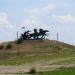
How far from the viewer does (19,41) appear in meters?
104

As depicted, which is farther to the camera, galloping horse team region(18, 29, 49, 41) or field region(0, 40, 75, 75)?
galloping horse team region(18, 29, 49, 41)

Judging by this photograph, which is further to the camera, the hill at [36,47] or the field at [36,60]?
the hill at [36,47]

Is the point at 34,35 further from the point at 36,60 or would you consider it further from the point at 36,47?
the point at 36,60

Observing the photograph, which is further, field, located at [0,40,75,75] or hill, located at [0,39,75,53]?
hill, located at [0,39,75,53]

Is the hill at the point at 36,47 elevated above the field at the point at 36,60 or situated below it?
above

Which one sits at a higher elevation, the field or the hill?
the hill

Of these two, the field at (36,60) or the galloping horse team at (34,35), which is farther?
the galloping horse team at (34,35)

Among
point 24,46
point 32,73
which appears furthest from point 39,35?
point 32,73

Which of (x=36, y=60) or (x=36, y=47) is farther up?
(x=36, y=47)

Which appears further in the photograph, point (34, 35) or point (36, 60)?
point (34, 35)

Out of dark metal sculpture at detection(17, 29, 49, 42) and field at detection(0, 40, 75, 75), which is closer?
field at detection(0, 40, 75, 75)

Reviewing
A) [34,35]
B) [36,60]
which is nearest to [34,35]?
[34,35]

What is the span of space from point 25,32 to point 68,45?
14.1m

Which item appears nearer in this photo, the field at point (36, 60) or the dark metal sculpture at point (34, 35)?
the field at point (36, 60)
